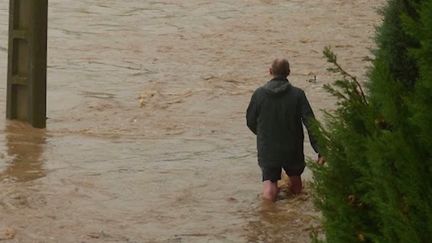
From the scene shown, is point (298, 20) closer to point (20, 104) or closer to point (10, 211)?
point (20, 104)

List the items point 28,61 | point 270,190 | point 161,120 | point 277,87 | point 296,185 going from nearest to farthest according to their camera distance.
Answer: point 277,87, point 270,190, point 296,185, point 28,61, point 161,120

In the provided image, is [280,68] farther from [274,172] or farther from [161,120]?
[161,120]

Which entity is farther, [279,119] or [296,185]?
[296,185]

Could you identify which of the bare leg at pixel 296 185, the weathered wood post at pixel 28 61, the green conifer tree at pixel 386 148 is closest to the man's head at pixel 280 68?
the bare leg at pixel 296 185

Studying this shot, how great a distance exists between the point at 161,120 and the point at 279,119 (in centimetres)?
582

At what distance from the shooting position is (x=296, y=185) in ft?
38.0

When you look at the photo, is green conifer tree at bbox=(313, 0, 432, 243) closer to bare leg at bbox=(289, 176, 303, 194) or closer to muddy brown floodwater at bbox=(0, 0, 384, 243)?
muddy brown floodwater at bbox=(0, 0, 384, 243)

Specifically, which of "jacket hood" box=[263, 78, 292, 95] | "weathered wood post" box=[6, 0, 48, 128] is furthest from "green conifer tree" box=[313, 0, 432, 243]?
"weathered wood post" box=[6, 0, 48, 128]

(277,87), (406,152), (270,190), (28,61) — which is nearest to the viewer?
(406,152)

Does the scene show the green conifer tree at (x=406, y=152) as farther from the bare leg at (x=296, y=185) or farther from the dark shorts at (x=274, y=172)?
the bare leg at (x=296, y=185)

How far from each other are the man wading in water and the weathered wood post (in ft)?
16.7

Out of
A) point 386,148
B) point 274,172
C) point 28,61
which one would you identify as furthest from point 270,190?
point 386,148

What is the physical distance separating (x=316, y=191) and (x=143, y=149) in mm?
10262

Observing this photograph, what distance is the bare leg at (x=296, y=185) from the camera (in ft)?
37.7
